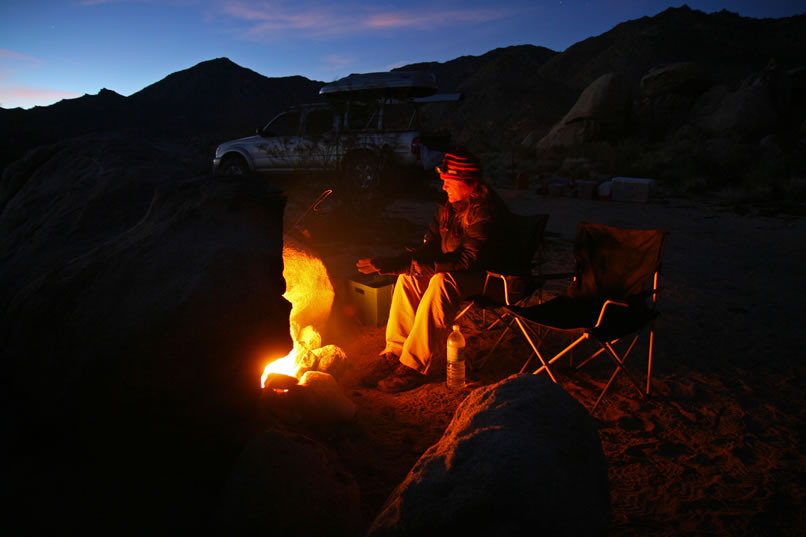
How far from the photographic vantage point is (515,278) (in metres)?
3.05

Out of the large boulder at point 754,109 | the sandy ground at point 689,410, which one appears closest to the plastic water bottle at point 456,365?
the sandy ground at point 689,410

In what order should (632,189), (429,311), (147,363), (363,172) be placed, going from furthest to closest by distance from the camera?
(632,189) → (363,172) → (429,311) → (147,363)

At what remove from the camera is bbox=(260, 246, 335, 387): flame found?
2.97 m

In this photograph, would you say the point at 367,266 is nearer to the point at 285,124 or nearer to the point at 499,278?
the point at 499,278

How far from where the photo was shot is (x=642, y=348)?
340 centimetres

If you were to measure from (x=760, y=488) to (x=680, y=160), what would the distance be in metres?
14.0

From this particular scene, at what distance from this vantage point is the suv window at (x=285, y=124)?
10070mm

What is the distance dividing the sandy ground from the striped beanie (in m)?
1.19

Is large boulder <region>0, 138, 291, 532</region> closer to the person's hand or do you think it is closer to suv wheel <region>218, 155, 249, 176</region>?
the person's hand

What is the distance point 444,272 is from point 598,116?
19470mm

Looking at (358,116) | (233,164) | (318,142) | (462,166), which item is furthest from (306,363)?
(233,164)

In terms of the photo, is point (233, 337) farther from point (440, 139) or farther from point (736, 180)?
point (736, 180)

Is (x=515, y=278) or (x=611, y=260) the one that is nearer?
Answer: (x=515, y=278)

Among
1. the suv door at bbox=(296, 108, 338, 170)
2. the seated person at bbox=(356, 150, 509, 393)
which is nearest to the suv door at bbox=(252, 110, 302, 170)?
the suv door at bbox=(296, 108, 338, 170)
